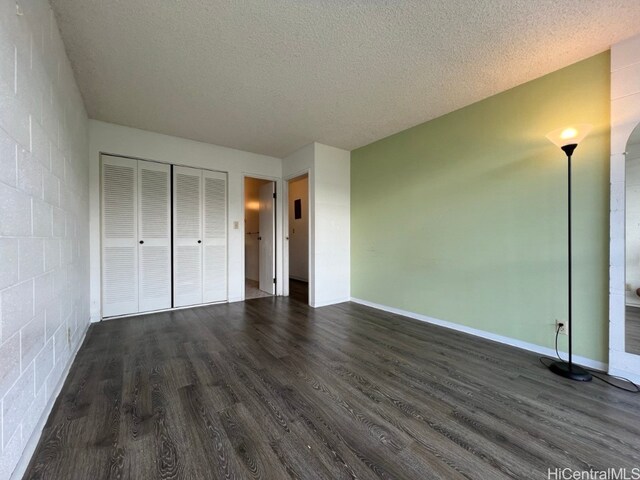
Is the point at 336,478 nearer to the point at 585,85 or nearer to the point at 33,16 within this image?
the point at 33,16

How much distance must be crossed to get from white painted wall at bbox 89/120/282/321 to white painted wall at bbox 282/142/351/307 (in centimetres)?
74

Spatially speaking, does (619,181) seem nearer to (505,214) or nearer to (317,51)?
(505,214)

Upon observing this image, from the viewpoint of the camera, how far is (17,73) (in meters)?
1.19

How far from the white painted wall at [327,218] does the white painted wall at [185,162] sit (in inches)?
29.2

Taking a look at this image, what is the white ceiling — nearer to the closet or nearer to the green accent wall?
the green accent wall

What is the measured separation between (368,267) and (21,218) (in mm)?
3587

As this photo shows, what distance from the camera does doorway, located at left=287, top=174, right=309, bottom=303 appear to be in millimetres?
6090

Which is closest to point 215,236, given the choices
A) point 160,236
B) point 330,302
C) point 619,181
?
point 160,236

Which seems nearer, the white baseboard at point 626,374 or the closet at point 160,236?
the white baseboard at point 626,374

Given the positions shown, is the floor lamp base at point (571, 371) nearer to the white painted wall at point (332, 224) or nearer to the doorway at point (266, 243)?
the white painted wall at point (332, 224)

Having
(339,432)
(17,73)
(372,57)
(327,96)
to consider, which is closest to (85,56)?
(17,73)

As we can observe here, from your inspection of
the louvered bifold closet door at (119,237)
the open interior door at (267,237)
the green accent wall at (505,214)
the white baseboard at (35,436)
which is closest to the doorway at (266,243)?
the open interior door at (267,237)

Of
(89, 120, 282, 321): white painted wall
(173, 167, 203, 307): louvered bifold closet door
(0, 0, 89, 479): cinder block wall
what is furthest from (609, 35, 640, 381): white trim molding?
(173, 167, 203, 307): louvered bifold closet door

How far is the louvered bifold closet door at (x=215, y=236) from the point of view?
3.98m
